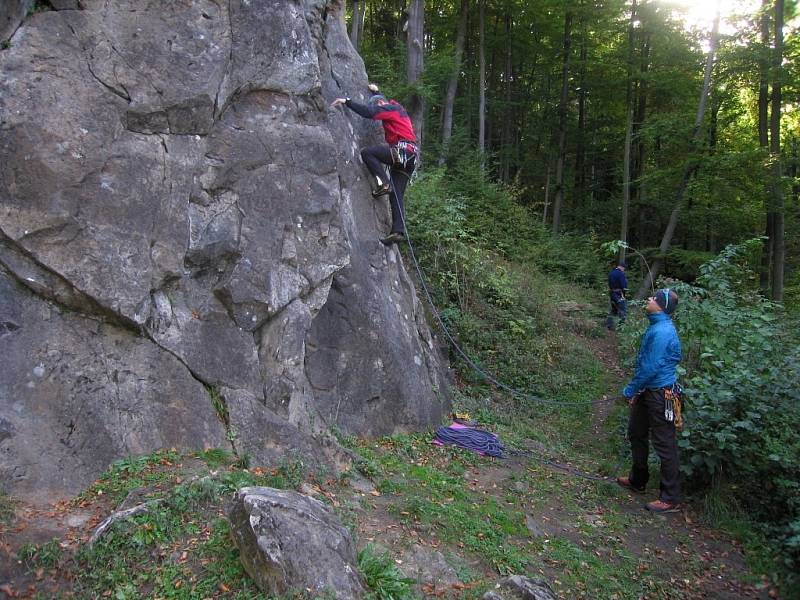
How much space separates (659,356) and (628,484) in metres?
1.81

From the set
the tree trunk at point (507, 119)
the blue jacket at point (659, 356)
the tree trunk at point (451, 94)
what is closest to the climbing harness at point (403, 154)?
the blue jacket at point (659, 356)

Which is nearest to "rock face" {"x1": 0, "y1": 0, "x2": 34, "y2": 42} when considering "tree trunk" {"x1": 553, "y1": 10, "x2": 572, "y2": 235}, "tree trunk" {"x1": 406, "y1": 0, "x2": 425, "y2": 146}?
"tree trunk" {"x1": 406, "y1": 0, "x2": 425, "y2": 146}

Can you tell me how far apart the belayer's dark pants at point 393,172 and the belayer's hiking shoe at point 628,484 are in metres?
4.54

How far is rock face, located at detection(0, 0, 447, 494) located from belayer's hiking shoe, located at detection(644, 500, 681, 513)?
11.3ft

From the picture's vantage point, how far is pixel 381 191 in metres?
8.47

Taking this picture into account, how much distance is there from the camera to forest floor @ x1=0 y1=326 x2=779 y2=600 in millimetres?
3879

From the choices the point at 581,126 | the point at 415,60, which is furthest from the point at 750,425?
the point at 581,126

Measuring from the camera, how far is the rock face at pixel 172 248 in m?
4.94

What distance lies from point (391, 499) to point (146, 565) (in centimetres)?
251

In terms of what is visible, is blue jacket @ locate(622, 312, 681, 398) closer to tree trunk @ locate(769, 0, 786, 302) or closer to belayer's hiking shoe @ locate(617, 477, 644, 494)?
belayer's hiking shoe @ locate(617, 477, 644, 494)

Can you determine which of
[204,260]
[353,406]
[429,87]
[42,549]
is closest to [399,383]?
[353,406]

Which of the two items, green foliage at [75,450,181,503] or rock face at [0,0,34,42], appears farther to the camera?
rock face at [0,0,34,42]

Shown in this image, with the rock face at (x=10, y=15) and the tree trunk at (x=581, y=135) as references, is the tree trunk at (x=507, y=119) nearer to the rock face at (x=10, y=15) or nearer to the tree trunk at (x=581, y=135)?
the tree trunk at (x=581, y=135)

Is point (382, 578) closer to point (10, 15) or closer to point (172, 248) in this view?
point (172, 248)
